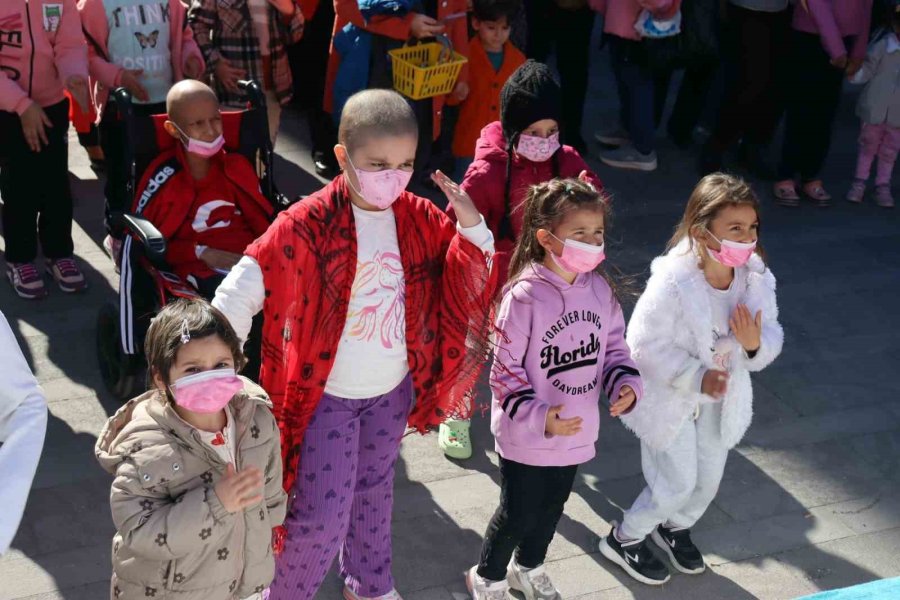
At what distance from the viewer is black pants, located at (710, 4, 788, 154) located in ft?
25.5

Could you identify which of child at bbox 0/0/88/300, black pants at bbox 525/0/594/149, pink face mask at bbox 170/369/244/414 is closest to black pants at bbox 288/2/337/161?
black pants at bbox 525/0/594/149

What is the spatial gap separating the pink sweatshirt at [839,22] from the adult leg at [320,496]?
5165 mm

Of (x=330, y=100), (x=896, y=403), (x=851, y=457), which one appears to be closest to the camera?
(x=851, y=457)

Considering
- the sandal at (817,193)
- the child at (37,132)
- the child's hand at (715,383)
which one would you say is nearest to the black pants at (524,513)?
the child's hand at (715,383)

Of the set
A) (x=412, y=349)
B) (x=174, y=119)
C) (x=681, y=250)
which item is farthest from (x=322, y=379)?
(x=174, y=119)

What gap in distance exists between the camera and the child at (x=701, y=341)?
409cm

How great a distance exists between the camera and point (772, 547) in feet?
15.5

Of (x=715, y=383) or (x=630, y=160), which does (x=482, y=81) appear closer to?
(x=630, y=160)

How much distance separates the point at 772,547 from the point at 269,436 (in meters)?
2.38

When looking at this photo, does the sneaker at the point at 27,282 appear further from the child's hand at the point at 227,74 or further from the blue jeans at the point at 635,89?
the blue jeans at the point at 635,89

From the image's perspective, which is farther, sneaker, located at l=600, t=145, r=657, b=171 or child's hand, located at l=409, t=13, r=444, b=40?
sneaker, located at l=600, t=145, r=657, b=171

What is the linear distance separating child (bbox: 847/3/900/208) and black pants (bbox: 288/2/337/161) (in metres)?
3.50

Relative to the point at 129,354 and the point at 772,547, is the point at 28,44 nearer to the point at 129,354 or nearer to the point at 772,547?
the point at 129,354

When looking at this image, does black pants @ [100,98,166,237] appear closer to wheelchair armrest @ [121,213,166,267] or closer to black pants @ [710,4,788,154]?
wheelchair armrest @ [121,213,166,267]
